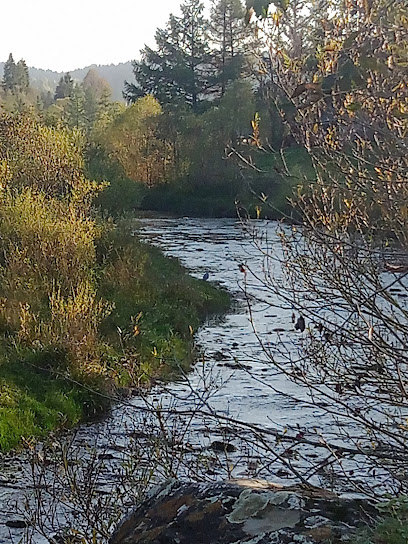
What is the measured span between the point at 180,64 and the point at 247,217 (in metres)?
43.1

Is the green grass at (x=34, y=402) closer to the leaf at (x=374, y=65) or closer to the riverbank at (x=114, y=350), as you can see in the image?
the riverbank at (x=114, y=350)

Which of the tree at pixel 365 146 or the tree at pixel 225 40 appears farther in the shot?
the tree at pixel 225 40

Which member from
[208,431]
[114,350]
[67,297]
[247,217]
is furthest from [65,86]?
[247,217]

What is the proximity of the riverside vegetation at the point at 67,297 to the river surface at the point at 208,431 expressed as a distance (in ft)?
1.54

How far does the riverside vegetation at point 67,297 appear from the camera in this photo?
946 centimetres

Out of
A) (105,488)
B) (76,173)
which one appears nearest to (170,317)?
(76,173)

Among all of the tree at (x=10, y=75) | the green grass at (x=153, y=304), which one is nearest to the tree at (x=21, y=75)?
the tree at (x=10, y=75)

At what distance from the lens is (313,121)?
4293mm

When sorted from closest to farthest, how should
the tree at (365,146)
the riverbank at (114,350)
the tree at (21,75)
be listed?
the tree at (365,146) < the riverbank at (114,350) < the tree at (21,75)

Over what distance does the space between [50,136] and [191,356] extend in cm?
815

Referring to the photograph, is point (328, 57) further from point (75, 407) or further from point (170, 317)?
point (170, 317)

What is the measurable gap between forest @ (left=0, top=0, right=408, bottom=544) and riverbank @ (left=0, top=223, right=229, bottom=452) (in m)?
0.03

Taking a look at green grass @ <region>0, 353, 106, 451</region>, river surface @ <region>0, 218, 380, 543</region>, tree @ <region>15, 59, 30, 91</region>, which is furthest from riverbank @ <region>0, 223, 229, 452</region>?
tree @ <region>15, 59, 30, 91</region>

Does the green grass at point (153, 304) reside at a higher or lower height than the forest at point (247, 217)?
lower
